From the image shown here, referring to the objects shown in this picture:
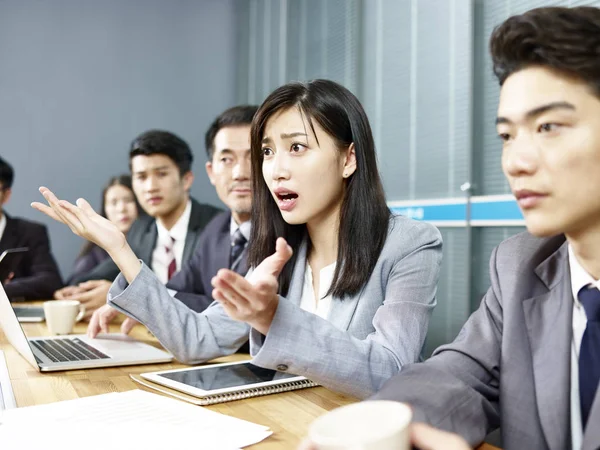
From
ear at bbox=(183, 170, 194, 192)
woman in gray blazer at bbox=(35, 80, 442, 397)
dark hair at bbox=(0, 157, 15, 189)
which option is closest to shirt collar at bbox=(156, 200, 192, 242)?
ear at bbox=(183, 170, 194, 192)

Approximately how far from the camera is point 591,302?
3.36 feet

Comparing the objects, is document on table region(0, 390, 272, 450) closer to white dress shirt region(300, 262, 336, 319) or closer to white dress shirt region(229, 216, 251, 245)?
white dress shirt region(300, 262, 336, 319)

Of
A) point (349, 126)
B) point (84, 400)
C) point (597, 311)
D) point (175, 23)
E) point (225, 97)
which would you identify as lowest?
point (84, 400)

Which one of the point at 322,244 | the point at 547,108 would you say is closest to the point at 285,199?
the point at 322,244

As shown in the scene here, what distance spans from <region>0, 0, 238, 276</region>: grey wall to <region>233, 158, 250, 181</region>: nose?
11.6 ft

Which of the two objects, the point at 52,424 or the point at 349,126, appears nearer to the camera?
the point at 52,424

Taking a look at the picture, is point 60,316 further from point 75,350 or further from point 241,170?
point 241,170

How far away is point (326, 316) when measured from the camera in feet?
5.40

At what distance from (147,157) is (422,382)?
2808 millimetres

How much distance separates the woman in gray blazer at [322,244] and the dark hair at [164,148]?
1866 mm

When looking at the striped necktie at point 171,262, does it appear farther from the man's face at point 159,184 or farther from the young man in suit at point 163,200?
the man's face at point 159,184

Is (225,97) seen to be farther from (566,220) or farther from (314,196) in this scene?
(566,220)

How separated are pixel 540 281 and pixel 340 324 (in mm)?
565

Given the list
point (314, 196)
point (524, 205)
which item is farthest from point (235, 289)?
point (314, 196)
